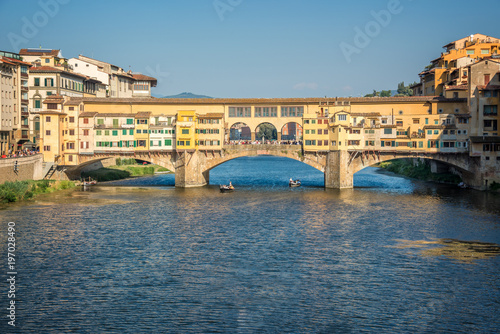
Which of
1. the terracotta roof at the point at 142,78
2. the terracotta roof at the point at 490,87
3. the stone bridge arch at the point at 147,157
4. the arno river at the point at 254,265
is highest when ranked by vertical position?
the terracotta roof at the point at 142,78

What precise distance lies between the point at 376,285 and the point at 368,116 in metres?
53.0

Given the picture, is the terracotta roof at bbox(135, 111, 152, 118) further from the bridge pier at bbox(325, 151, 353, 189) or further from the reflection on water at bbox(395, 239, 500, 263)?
the reflection on water at bbox(395, 239, 500, 263)

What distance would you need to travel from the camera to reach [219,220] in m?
61.8

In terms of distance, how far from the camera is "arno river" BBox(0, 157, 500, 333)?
1331 inches

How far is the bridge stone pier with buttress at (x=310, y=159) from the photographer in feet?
282

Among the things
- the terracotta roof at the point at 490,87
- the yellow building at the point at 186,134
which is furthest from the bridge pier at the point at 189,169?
the terracotta roof at the point at 490,87

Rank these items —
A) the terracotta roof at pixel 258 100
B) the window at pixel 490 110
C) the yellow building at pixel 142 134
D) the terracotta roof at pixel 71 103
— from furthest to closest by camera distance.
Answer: the terracotta roof at pixel 258 100 → the yellow building at pixel 142 134 → the terracotta roof at pixel 71 103 → the window at pixel 490 110

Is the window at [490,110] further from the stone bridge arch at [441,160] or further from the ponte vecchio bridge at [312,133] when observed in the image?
the stone bridge arch at [441,160]

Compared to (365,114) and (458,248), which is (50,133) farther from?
(458,248)

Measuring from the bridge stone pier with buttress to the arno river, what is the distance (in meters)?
11.7

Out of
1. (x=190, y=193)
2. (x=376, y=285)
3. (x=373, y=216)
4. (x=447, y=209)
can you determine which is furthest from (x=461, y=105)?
(x=376, y=285)

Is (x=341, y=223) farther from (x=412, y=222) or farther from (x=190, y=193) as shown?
(x=190, y=193)

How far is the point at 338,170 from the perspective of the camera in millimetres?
86812

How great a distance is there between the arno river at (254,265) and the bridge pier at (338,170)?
12.5 m
